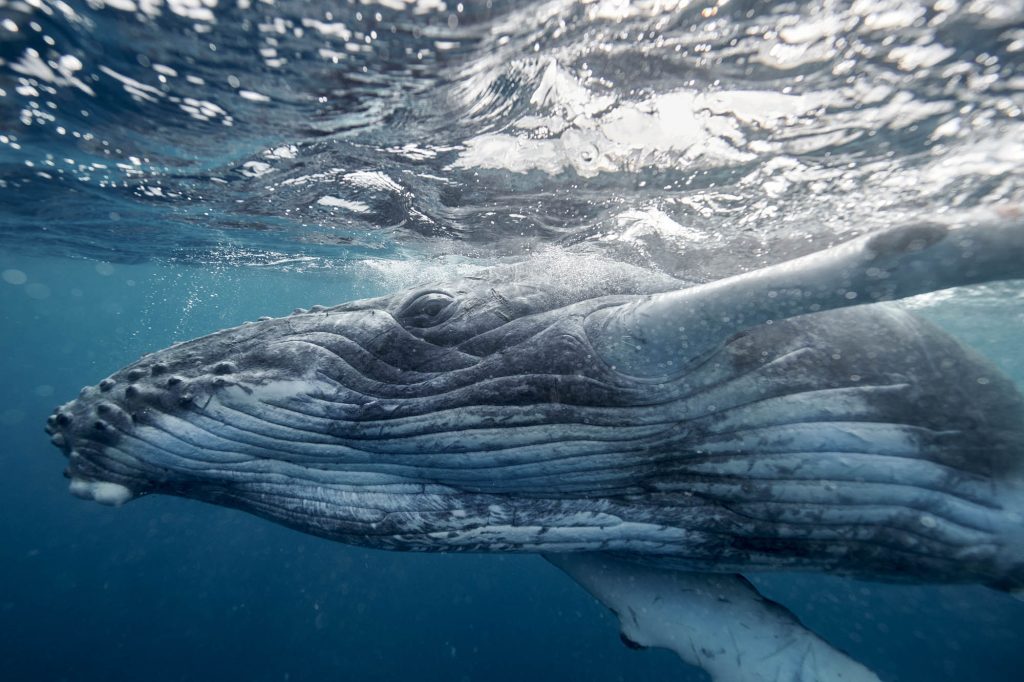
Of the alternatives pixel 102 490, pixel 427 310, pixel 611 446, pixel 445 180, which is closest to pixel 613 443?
pixel 611 446

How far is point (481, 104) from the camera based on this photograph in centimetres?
766

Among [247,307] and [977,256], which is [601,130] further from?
[247,307]

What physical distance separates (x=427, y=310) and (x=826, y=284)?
2.74 m

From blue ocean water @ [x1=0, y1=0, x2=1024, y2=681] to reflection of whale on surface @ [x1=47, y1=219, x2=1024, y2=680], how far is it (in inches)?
58.2

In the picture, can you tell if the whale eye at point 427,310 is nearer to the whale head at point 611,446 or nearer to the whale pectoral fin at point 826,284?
the whale head at point 611,446

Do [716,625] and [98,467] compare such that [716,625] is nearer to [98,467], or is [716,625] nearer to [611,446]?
[611,446]

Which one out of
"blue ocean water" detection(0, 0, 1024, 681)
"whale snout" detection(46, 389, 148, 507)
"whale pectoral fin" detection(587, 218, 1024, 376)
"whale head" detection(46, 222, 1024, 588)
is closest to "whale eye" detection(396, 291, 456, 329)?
"whale head" detection(46, 222, 1024, 588)

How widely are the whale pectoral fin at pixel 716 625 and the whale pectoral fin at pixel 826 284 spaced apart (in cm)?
203

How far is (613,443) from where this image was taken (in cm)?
330

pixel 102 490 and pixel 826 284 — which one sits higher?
pixel 826 284

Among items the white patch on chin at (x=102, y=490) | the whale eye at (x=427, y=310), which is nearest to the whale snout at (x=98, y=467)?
the white patch on chin at (x=102, y=490)

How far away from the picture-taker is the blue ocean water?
19.5 feet

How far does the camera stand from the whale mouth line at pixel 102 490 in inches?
130

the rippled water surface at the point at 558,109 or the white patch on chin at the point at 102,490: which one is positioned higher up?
the rippled water surface at the point at 558,109
